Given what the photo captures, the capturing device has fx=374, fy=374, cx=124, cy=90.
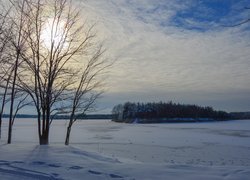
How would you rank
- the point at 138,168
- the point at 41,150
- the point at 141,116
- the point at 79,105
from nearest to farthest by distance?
1. the point at 138,168
2. the point at 41,150
3. the point at 79,105
4. the point at 141,116

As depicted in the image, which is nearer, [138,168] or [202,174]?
[202,174]

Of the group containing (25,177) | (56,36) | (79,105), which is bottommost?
(25,177)

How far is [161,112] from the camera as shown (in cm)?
13438

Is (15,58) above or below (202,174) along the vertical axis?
above

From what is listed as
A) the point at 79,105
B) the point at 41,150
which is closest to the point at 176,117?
the point at 79,105

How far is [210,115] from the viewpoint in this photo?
14125 centimetres

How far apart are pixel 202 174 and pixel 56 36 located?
8.74 metres

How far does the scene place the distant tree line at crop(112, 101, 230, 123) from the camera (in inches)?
5094

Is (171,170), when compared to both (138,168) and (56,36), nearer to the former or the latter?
(138,168)

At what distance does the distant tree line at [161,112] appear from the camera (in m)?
129

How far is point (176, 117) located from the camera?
134375mm

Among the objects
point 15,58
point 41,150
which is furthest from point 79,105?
point 41,150

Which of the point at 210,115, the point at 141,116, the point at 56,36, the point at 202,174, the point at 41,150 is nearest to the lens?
the point at 202,174

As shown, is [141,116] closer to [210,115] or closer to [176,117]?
[176,117]
